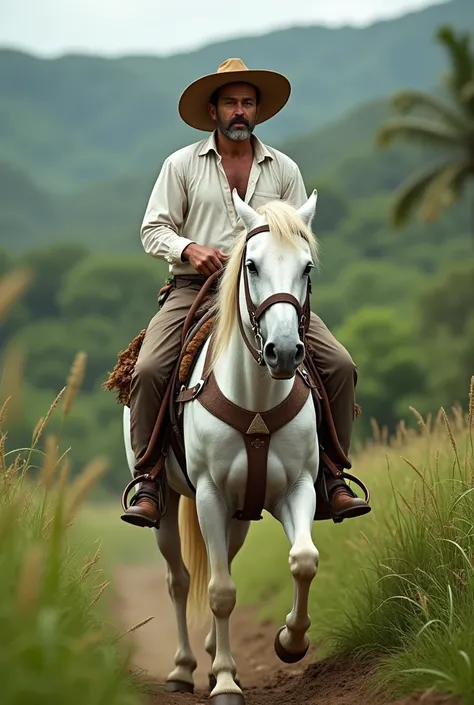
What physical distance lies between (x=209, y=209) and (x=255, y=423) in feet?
5.51

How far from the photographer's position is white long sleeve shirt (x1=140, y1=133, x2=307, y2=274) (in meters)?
7.30

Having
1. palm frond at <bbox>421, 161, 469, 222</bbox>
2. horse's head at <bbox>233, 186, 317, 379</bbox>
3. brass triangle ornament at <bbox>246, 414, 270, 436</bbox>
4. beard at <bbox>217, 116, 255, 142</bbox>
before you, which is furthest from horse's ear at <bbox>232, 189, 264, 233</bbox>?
palm frond at <bbox>421, 161, 469, 222</bbox>

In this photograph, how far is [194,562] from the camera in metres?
8.39

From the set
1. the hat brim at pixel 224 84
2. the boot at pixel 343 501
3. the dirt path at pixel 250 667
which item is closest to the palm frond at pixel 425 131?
the dirt path at pixel 250 667

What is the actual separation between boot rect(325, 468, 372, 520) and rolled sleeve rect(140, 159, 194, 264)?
162 cm

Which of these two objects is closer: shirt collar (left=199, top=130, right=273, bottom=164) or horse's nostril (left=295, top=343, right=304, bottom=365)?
horse's nostril (left=295, top=343, right=304, bottom=365)

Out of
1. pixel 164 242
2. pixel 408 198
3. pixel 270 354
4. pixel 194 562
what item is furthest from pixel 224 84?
pixel 408 198

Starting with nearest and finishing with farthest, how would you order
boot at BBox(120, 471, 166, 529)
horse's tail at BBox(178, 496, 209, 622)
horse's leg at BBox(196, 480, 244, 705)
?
horse's leg at BBox(196, 480, 244, 705)
boot at BBox(120, 471, 166, 529)
horse's tail at BBox(178, 496, 209, 622)

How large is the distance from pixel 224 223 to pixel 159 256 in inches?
17.5

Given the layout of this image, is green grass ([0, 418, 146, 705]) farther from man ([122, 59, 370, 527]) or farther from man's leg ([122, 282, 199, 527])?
man ([122, 59, 370, 527])

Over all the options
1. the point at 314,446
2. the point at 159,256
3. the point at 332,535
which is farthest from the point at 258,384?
the point at 332,535

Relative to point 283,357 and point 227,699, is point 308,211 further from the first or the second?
point 227,699

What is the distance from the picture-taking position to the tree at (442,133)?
38188 millimetres

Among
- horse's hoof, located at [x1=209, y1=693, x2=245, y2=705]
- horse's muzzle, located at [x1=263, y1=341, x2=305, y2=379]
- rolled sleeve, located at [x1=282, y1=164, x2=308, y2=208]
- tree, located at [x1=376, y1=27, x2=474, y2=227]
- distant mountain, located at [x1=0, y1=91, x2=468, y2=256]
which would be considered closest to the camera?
horse's muzzle, located at [x1=263, y1=341, x2=305, y2=379]
